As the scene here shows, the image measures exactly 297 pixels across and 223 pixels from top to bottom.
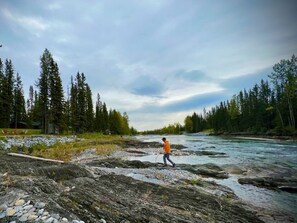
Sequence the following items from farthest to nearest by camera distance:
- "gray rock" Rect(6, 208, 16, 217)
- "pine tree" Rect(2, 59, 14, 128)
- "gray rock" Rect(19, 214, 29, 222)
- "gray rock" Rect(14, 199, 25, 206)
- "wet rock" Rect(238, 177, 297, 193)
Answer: "pine tree" Rect(2, 59, 14, 128), "wet rock" Rect(238, 177, 297, 193), "gray rock" Rect(14, 199, 25, 206), "gray rock" Rect(6, 208, 16, 217), "gray rock" Rect(19, 214, 29, 222)

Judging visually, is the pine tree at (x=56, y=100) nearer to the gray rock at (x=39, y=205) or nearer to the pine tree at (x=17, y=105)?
the pine tree at (x=17, y=105)

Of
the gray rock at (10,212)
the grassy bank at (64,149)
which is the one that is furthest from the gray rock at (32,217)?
the grassy bank at (64,149)

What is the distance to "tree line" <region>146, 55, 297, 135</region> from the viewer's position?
5906 cm

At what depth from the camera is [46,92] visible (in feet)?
156

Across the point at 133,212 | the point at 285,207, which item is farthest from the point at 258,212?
the point at 133,212

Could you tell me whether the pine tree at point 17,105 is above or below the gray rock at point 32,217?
above

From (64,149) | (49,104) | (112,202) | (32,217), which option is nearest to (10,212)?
(32,217)

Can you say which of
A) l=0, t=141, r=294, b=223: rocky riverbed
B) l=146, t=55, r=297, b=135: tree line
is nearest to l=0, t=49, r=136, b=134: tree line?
l=0, t=141, r=294, b=223: rocky riverbed

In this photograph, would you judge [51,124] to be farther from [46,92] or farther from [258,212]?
[258,212]

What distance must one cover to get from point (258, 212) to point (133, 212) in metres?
5.60

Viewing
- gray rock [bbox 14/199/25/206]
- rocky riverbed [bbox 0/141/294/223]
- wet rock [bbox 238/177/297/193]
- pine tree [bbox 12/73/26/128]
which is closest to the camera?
rocky riverbed [bbox 0/141/294/223]

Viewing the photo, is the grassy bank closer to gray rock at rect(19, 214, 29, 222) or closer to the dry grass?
the dry grass

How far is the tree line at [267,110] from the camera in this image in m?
59.1

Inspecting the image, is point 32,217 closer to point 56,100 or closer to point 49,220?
point 49,220
